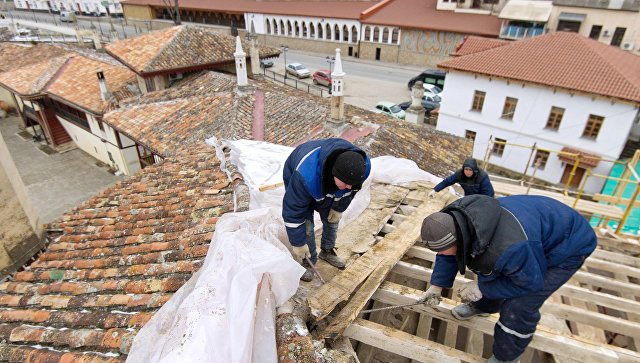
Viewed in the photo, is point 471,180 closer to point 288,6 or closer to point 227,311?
point 227,311

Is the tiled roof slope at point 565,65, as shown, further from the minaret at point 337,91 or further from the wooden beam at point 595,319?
the wooden beam at point 595,319

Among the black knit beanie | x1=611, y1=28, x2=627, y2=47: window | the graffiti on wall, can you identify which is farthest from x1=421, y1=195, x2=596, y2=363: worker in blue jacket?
the graffiti on wall

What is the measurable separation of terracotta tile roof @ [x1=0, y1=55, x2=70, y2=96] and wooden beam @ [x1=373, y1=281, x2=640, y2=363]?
793 inches

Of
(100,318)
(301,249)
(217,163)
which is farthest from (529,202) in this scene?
(217,163)

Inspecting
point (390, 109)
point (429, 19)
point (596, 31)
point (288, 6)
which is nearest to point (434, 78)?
point (390, 109)

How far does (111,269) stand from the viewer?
16.8 ft

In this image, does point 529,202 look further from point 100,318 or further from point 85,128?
point 85,128

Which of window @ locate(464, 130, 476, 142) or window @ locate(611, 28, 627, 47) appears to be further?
window @ locate(611, 28, 627, 47)

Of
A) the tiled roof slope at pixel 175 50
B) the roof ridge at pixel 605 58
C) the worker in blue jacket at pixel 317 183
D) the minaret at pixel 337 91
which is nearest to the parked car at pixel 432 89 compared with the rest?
the roof ridge at pixel 605 58

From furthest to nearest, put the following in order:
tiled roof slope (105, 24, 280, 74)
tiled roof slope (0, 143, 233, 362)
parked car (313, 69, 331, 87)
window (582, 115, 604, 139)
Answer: parked car (313, 69, 331, 87)
window (582, 115, 604, 139)
tiled roof slope (105, 24, 280, 74)
tiled roof slope (0, 143, 233, 362)

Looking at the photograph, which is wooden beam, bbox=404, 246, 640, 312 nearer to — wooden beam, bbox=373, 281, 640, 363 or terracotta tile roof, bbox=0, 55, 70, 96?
wooden beam, bbox=373, 281, 640, 363

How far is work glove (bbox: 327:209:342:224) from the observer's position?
13.7 ft

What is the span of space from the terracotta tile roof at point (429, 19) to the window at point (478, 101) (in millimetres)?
12993

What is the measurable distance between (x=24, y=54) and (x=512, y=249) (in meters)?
31.1
